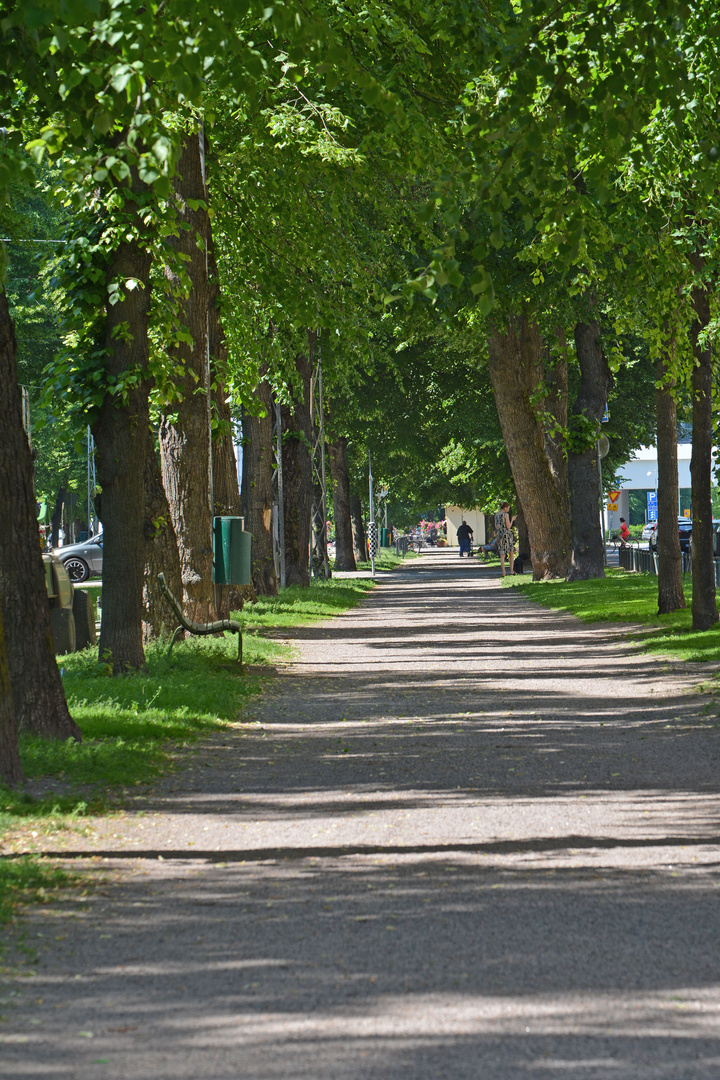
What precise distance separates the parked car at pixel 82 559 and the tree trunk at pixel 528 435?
60.3 ft

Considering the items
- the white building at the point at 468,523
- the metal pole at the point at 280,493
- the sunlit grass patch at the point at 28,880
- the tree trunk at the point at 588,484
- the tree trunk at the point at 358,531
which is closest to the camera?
the sunlit grass patch at the point at 28,880

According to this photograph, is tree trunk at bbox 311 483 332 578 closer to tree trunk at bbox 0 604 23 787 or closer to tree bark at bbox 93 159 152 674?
tree bark at bbox 93 159 152 674

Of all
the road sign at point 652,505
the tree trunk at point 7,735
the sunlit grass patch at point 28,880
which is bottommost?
the sunlit grass patch at point 28,880

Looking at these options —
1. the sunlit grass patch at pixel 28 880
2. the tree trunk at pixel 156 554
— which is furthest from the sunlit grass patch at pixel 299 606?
the sunlit grass patch at pixel 28 880

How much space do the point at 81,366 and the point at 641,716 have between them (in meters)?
5.68

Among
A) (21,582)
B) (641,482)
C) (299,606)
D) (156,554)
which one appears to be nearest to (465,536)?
(641,482)

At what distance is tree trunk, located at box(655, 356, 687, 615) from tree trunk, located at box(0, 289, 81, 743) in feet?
39.6

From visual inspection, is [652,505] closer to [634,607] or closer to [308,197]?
[634,607]

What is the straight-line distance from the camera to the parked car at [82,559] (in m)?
48.8

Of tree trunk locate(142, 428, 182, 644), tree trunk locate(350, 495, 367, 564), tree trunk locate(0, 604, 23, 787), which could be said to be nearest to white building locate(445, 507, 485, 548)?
tree trunk locate(350, 495, 367, 564)

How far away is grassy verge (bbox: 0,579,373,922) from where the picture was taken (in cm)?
707

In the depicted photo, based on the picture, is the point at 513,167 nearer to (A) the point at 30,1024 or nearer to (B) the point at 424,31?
(A) the point at 30,1024

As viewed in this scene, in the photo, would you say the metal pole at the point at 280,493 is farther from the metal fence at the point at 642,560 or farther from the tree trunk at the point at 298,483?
the metal fence at the point at 642,560

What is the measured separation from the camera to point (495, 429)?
126ft
